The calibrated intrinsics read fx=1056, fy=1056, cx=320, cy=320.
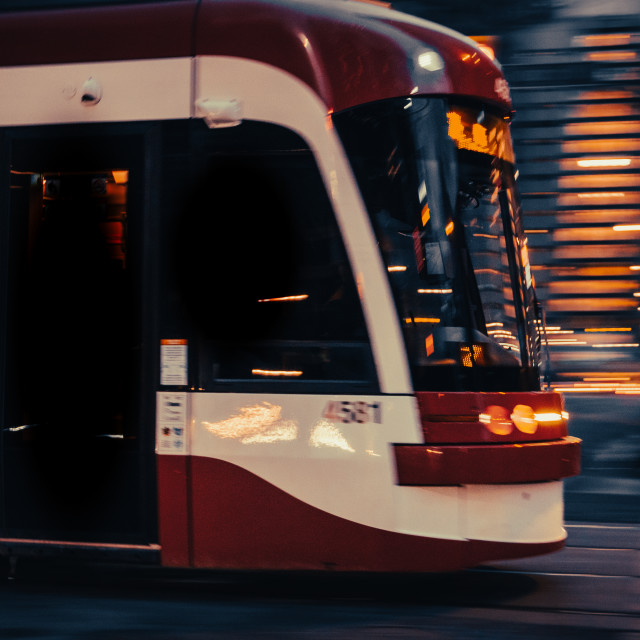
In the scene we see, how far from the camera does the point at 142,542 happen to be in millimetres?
4945

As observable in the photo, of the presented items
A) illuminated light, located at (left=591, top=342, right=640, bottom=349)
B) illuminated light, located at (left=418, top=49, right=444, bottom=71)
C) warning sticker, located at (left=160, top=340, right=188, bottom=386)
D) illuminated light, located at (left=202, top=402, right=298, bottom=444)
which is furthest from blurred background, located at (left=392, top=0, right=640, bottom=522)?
warning sticker, located at (left=160, top=340, right=188, bottom=386)

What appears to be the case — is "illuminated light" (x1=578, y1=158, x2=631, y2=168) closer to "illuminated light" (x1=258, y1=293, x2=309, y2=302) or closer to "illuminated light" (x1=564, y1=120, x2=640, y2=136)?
"illuminated light" (x1=564, y1=120, x2=640, y2=136)

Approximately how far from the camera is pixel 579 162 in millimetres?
10617

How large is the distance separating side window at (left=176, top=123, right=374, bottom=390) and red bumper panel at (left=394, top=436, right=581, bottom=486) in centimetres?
38

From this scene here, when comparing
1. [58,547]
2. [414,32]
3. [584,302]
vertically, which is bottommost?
[58,547]

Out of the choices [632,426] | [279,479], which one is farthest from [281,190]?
[632,426]

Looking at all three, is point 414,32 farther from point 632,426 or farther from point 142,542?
point 632,426

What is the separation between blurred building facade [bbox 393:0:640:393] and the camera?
1041 centimetres

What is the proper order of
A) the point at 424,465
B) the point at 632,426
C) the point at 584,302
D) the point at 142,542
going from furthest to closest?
the point at 584,302, the point at 632,426, the point at 142,542, the point at 424,465

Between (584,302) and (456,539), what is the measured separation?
6.29 metres

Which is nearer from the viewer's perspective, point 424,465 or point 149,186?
point 424,465

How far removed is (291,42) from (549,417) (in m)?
2.12

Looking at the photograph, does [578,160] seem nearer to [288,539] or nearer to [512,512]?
[512,512]

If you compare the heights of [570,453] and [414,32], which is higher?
[414,32]
